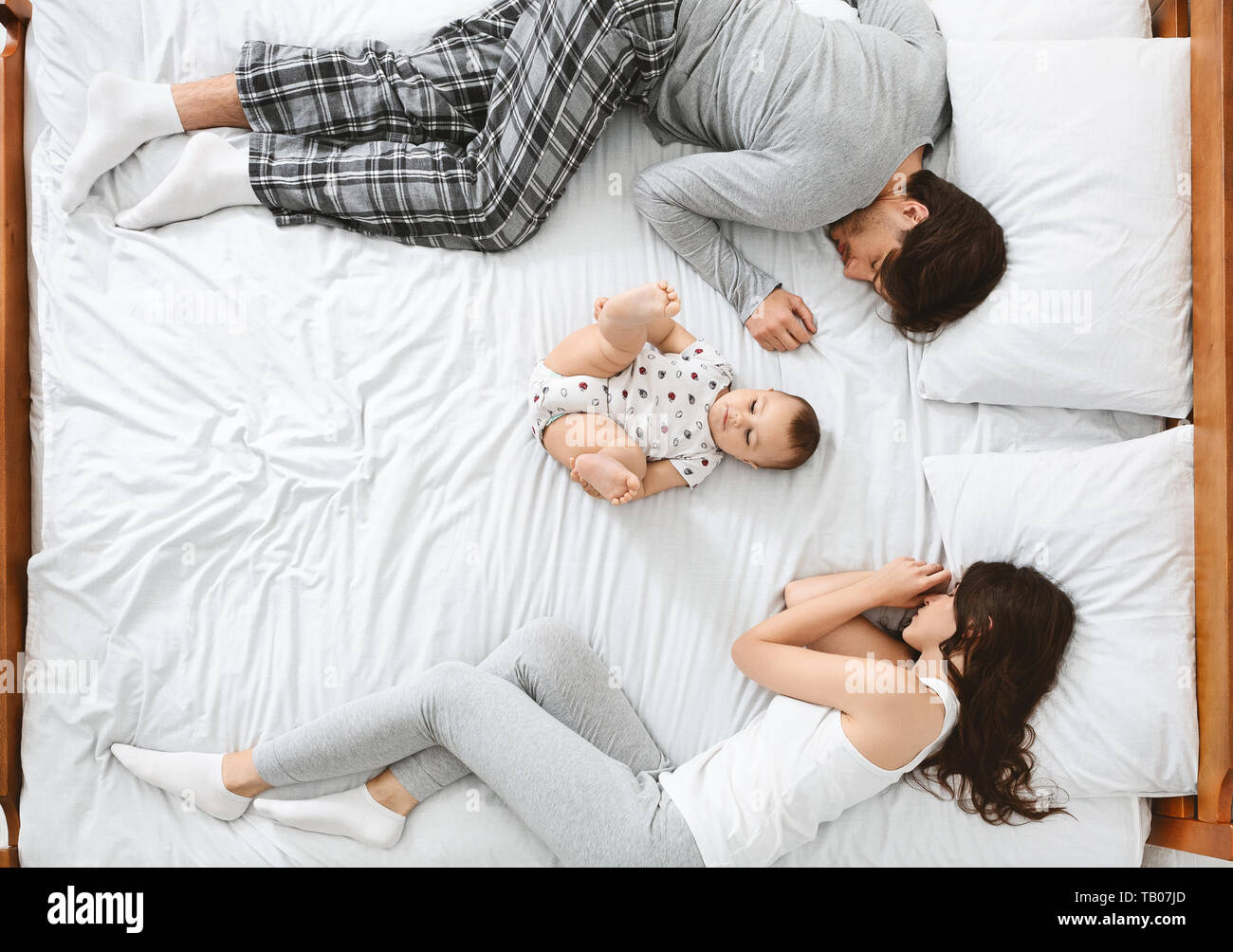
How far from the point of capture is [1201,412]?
1.38 metres

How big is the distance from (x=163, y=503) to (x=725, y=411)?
1009mm

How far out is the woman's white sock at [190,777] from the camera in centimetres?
138

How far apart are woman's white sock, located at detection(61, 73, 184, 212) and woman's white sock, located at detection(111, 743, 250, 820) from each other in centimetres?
100

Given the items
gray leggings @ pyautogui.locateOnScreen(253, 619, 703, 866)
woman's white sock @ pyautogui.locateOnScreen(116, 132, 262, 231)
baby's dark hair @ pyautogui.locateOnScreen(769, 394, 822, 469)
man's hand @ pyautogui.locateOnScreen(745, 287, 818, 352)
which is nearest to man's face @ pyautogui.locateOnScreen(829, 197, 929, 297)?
man's hand @ pyautogui.locateOnScreen(745, 287, 818, 352)

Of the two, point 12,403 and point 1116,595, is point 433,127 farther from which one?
point 1116,595

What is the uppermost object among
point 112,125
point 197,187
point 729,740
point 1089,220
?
point 112,125

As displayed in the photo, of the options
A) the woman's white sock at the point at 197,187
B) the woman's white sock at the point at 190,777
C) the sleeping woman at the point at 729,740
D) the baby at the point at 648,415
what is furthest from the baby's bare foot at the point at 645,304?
the woman's white sock at the point at 190,777

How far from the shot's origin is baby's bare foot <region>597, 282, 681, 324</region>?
4.30ft

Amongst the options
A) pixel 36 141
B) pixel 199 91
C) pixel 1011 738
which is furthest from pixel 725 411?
pixel 36 141

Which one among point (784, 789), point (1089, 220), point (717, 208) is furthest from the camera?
point (717, 208)

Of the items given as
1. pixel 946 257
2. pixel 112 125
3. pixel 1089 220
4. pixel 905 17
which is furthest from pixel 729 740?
pixel 112 125

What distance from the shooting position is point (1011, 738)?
133 cm

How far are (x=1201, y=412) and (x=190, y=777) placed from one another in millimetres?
1815

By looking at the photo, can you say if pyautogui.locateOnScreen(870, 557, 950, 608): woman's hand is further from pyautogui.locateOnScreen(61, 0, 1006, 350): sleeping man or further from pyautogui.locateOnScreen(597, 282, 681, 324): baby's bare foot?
pyautogui.locateOnScreen(597, 282, 681, 324): baby's bare foot
